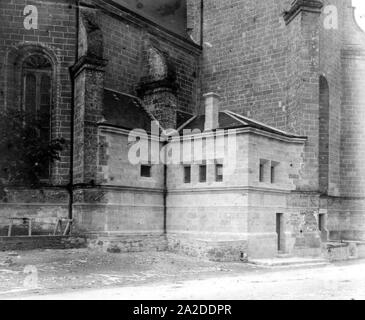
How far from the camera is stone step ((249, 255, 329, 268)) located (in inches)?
678

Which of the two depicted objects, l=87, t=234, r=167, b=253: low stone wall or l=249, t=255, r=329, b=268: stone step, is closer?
l=249, t=255, r=329, b=268: stone step

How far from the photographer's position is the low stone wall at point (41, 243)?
54.2 feet

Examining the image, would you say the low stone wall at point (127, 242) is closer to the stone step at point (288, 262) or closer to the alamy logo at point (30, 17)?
the stone step at point (288, 262)

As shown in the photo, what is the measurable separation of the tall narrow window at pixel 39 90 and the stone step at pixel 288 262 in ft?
31.1

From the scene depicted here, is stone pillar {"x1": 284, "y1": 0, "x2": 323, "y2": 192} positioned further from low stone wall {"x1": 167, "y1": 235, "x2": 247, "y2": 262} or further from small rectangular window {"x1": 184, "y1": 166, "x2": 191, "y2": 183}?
small rectangular window {"x1": 184, "y1": 166, "x2": 191, "y2": 183}

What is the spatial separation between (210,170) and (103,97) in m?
5.61

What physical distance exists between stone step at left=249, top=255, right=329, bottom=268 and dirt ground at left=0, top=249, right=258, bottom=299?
27.5 inches

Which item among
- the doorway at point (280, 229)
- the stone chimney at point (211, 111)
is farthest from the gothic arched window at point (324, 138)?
the stone chimney at point (211, 111)

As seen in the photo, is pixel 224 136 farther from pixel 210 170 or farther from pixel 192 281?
pixel 192 281

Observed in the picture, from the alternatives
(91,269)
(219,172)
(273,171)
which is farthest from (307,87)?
(91,269)

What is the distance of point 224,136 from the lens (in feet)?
63.9

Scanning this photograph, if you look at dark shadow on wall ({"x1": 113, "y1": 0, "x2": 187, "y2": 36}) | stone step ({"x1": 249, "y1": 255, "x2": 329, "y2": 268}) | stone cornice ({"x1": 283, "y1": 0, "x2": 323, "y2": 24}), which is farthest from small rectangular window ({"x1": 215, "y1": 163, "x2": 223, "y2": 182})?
dark shadow on wall ({"x1": 113, "y1": 0, "x2": 187, "y2": 36})

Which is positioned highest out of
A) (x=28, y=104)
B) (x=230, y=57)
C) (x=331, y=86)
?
(x=230, y=57)
